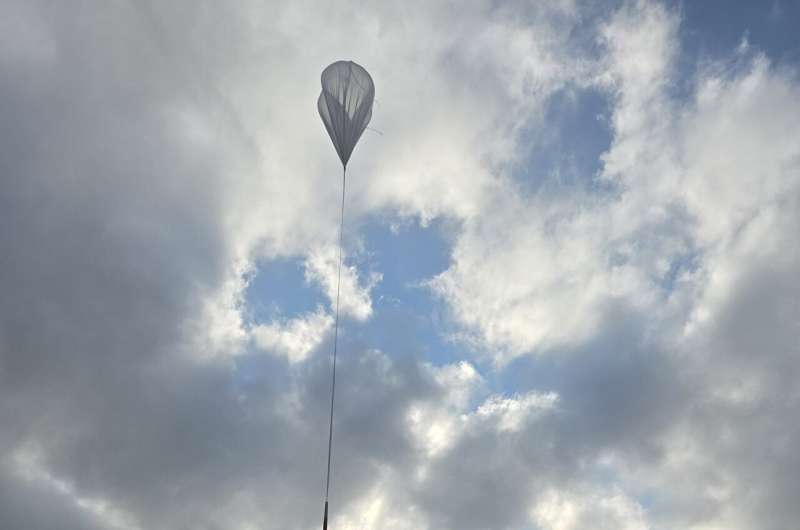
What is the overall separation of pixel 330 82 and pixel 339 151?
564 cm

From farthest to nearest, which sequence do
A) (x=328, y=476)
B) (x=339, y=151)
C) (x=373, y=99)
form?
(x=373, y=99)
(x=339, y=151)
(x=328, y=476)

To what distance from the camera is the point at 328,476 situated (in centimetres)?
3869

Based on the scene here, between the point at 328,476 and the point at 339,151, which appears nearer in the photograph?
the point at 328,476

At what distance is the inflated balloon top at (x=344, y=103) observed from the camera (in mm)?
49125

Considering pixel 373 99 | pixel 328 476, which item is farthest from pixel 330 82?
pixel 328 476

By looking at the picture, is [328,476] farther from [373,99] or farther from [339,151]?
[373,99]

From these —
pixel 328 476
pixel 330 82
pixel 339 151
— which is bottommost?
pixel 328 476

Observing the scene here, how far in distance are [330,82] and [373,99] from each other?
14.6ft

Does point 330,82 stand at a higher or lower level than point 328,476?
higher

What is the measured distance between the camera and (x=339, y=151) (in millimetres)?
49125

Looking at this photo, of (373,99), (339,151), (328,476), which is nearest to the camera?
(328,476)

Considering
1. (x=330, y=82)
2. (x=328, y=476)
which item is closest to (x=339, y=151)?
(x=330, y=82)

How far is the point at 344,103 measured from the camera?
4919 cm

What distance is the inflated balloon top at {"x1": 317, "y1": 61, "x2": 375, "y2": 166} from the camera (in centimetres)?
4912
